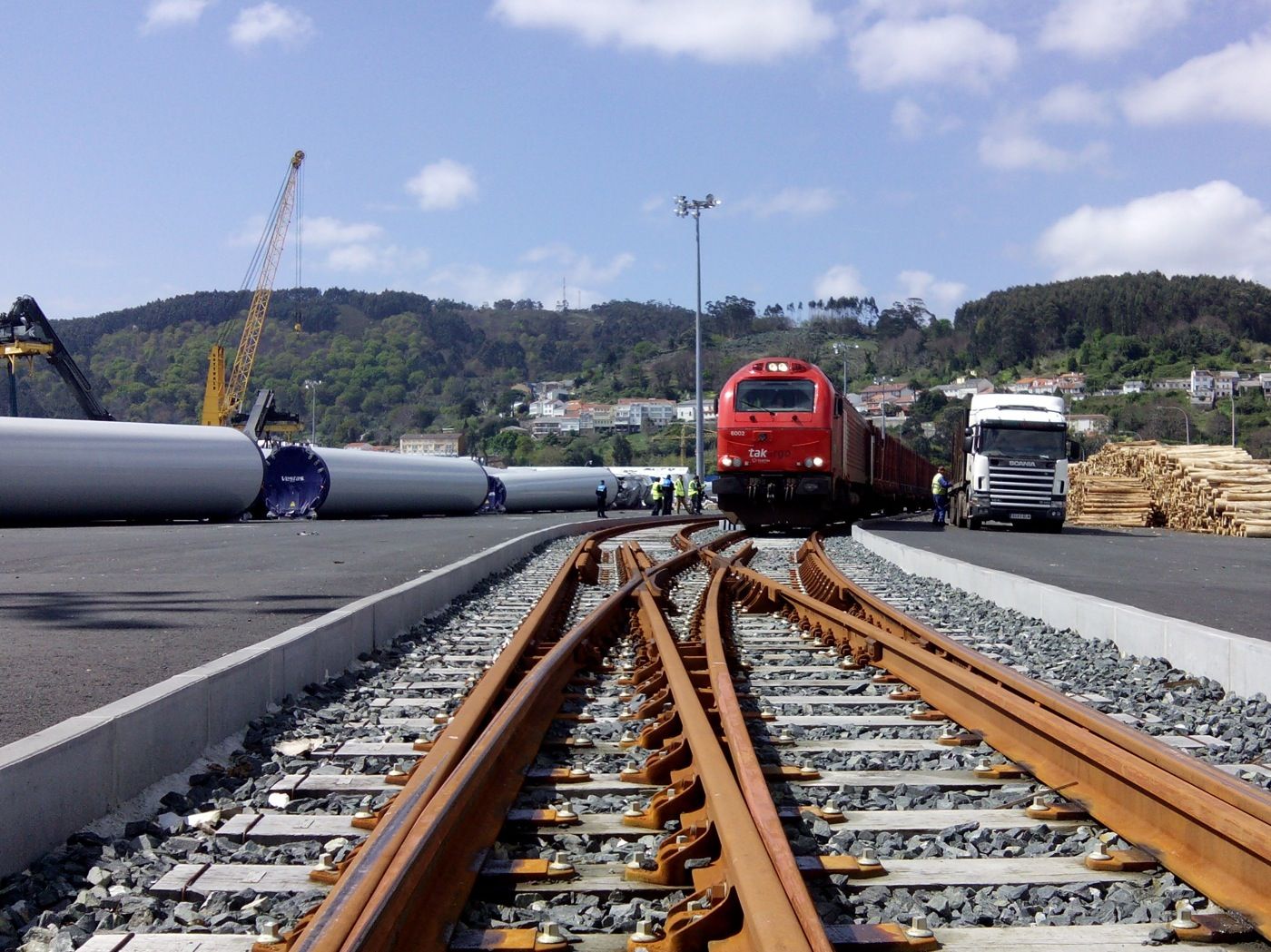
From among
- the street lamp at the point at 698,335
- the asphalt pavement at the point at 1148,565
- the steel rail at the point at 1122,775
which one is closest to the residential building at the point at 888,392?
the street lamp at the point at 698,335

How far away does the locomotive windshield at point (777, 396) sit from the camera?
24.9 m

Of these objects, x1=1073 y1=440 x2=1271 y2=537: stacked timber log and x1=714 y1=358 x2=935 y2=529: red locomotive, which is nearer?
x1=714 y1=358 x2=935 y2=529: red locomotive

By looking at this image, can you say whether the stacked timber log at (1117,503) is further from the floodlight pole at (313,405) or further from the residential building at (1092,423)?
the residential building at (1092,423)

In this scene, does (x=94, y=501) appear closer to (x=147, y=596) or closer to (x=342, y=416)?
(x=147, y=596)

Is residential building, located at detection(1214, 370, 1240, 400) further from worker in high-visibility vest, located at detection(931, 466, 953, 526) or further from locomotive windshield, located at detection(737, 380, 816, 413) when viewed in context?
locomotive windshield, located at detection(737, 380, 816, 413)

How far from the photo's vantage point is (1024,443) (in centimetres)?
2820

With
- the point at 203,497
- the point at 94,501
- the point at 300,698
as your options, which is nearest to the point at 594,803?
the point at 300,698

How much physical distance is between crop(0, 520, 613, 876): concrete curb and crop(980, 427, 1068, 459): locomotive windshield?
73.7 feet

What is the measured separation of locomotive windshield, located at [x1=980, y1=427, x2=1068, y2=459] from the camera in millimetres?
27889

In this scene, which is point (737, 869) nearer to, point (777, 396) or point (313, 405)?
point (777, 396)

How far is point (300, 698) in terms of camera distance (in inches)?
269

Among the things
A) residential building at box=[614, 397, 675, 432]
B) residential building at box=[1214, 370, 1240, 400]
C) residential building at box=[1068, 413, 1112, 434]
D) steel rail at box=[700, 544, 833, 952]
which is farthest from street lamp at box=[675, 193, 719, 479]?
residential building at box=[614, 397, 675, 432]

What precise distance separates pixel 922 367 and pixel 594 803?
193 metres

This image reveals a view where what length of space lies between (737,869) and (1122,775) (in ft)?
6.10
